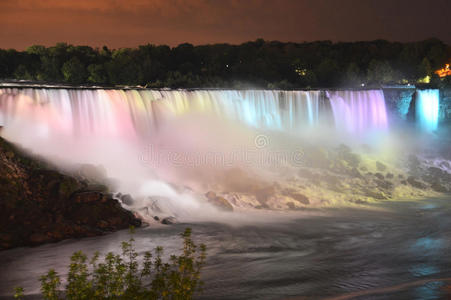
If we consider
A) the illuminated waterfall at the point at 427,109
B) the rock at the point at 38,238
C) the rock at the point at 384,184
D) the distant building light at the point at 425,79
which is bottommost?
the rock at the point at 384,184

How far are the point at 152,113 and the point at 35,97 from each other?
6637 millimetres

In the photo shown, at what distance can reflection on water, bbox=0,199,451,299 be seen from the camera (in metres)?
12.5

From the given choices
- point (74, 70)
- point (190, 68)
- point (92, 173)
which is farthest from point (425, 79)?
point (92, 173)

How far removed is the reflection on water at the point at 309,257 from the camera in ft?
41.1

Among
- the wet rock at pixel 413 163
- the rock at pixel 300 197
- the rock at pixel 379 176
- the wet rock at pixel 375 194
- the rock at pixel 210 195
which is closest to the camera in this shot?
the rock at pixel 210 195

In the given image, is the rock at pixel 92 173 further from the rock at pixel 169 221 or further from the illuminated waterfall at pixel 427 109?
the illuminated waterfall at pixel 427 109

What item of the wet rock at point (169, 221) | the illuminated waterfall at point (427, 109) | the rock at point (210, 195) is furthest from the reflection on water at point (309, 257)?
the illuminated waterfall at point (427, 109)

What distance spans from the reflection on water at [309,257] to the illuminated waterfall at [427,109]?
81.8 feet

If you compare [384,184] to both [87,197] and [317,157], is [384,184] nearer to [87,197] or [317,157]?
[317,157]

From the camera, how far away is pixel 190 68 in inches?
3120

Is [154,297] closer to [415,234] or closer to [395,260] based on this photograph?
[395,260]

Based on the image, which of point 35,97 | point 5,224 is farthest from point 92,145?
point 5,224

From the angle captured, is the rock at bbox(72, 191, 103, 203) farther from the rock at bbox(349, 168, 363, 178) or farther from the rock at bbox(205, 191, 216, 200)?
the rock at bbox(349, 168, 363, 178)

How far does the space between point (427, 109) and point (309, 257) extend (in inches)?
1342
